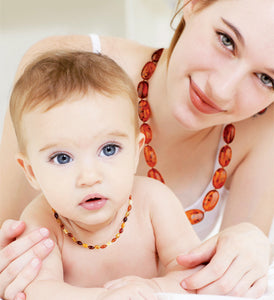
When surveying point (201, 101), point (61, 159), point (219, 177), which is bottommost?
point (219, 177)

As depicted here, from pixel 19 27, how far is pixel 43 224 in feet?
5.81

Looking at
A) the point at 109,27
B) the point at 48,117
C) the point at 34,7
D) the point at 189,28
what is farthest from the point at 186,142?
the point at 34,7

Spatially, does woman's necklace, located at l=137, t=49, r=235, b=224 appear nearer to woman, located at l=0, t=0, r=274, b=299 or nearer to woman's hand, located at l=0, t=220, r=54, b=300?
woman, located at l=0, t=0, r=274, b=299

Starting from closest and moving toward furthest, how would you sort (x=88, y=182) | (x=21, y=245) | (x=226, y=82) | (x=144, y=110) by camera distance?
(x=88, y=182) → (x=21, y=245) → (x=226, y=82) → (x=144, y=110)

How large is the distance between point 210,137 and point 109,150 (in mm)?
647

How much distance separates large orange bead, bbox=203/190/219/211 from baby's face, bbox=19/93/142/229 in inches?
23.4

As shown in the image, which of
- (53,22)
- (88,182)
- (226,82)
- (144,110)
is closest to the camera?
(88,182)

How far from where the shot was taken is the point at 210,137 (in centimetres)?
150

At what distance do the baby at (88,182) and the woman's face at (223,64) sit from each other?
231 mm

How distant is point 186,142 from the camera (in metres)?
1.49

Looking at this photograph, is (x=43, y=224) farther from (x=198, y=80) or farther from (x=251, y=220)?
(x=251, y=220)

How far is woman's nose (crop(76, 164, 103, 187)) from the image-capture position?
86cm

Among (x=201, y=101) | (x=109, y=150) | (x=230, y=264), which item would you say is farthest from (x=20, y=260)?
(x=201, y=101)

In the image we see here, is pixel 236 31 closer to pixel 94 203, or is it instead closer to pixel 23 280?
pixel 94 203
